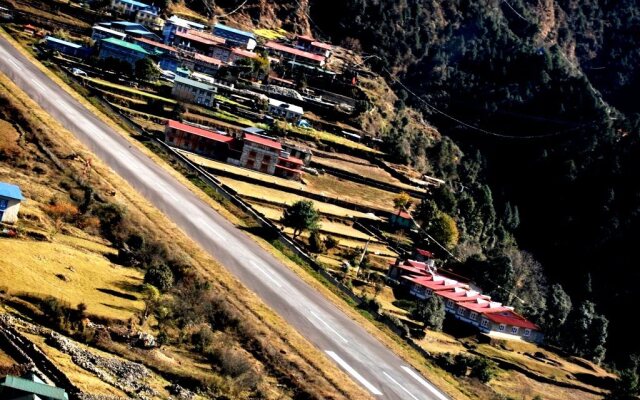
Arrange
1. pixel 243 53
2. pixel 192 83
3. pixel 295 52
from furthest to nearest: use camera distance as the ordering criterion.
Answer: pixel 295 52 → pixel 243 53 → pixel 192 83

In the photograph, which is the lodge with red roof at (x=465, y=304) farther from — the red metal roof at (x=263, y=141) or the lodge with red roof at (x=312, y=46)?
the lodge with red roof at (x=312, y=46)

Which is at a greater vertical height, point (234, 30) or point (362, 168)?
point (234, 30)

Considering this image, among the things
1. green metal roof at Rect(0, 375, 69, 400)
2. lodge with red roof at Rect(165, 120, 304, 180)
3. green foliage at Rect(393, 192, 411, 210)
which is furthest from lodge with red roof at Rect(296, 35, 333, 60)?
green metal roof at Rect(0, 375, 69, 400)

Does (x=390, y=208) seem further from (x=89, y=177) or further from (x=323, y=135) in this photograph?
(x=89, y=177)

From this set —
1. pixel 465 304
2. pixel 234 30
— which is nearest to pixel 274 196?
pixel 465 304

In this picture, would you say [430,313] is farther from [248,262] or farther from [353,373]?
[353,373]

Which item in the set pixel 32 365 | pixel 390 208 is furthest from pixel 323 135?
pixel 32 365
